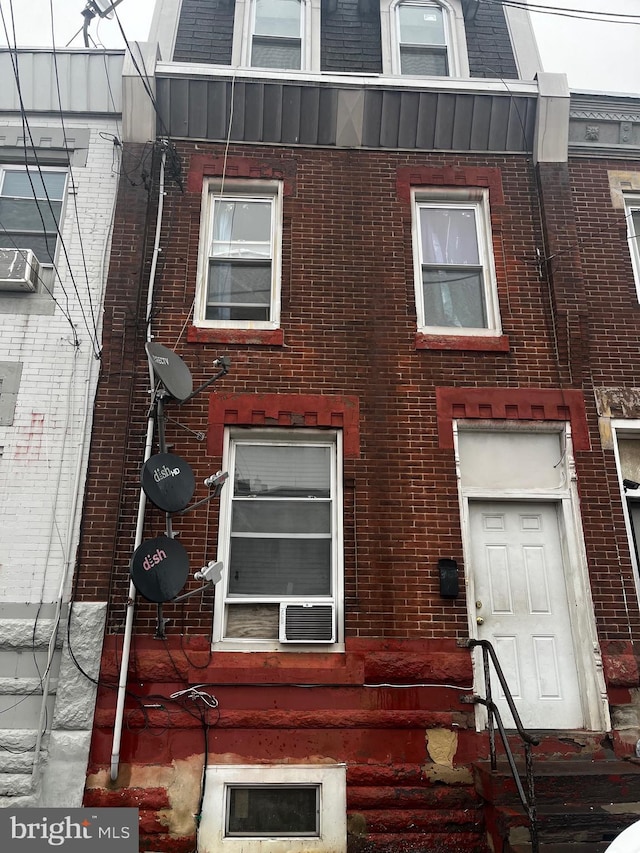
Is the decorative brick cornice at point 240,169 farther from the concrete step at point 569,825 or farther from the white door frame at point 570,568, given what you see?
the concrete step at point 569,825

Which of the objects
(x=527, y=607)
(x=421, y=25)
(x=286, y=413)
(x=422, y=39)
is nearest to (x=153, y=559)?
(x=286, y=413)

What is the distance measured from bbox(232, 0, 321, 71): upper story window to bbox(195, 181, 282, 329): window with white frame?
1932 mm

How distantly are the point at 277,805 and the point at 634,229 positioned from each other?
24.5 ft

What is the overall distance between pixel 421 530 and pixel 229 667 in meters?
2.22

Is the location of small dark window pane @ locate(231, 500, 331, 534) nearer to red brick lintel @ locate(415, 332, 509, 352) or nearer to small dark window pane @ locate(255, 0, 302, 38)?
red brick lintel @ locate(415, 332, 509, 352)

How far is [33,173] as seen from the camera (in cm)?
817

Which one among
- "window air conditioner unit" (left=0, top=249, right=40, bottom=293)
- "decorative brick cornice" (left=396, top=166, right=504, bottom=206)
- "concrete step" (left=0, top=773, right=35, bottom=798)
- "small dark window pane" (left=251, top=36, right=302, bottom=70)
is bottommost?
"concrete step" (left=0, top=773, right=35, bottom=798)

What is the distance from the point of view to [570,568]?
6.82 metres

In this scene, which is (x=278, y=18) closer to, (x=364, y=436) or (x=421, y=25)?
(x=421, y=25)

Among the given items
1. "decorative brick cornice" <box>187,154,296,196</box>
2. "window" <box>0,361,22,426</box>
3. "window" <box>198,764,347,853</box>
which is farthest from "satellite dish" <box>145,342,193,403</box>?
"window" <box>198,764,347,853</box>

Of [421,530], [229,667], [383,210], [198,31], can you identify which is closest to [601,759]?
[421,530]

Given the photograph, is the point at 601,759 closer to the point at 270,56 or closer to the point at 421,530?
the point at 421,530

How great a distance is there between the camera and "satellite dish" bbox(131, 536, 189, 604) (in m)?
5.77

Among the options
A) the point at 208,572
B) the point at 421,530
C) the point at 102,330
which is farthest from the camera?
the point at 102,330
